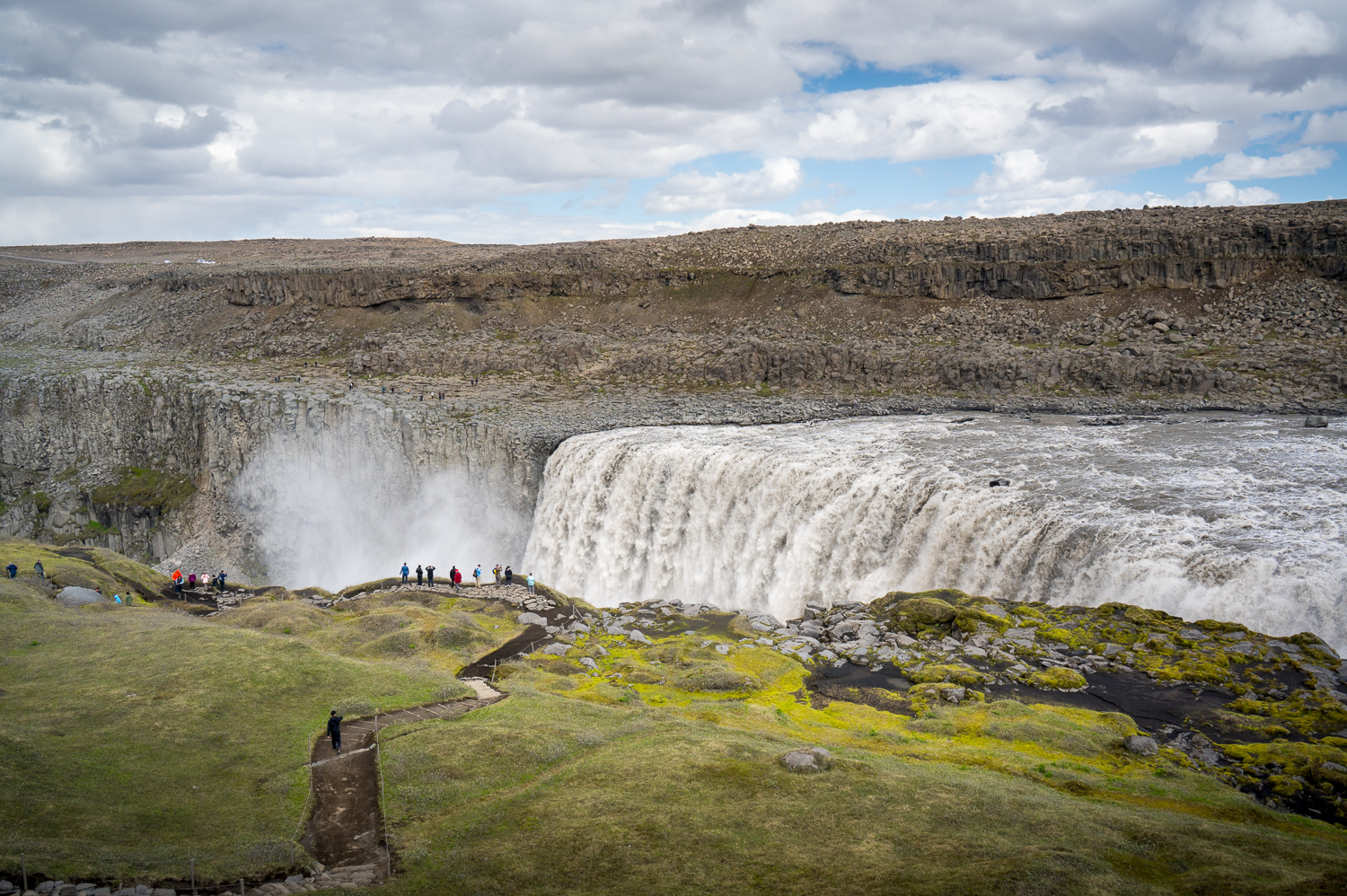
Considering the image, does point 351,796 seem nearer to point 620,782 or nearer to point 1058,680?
Answer: point 620,782

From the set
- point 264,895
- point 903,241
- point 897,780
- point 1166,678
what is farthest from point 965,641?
point 903,241

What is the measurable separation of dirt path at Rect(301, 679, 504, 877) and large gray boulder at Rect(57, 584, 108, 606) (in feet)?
63.8

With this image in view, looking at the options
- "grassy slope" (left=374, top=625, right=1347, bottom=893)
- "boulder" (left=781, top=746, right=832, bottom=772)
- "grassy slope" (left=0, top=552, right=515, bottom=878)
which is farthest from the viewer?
→ "boulder" (left=781, top=746, right=832, bottom=772)

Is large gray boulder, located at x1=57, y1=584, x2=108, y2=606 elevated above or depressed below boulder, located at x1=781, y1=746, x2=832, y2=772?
below

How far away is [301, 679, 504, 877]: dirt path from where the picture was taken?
16719 mm

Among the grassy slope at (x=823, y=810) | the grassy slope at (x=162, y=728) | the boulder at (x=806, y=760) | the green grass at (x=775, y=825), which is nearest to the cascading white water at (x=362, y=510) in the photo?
the grassy slope at (x=162, y=728)

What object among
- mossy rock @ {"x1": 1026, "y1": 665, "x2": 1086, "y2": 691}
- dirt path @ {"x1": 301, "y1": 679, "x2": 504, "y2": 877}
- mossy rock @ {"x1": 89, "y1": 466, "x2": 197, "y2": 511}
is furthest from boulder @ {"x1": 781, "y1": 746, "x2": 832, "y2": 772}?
mossy rock @ {"x1": 89, "y1": 466, "x2": 197, "y2": 511}

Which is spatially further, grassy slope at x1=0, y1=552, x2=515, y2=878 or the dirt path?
the dirt path

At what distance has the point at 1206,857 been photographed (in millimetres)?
14781

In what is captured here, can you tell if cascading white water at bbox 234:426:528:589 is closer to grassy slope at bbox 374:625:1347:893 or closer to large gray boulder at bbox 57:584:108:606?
large gray boulder at bbox 57:584:108:606

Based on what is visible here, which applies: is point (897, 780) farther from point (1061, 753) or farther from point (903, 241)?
point (903, 241)

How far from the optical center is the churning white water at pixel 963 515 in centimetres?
2822

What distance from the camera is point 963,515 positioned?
3453 cm

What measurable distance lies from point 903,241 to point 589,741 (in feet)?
237
